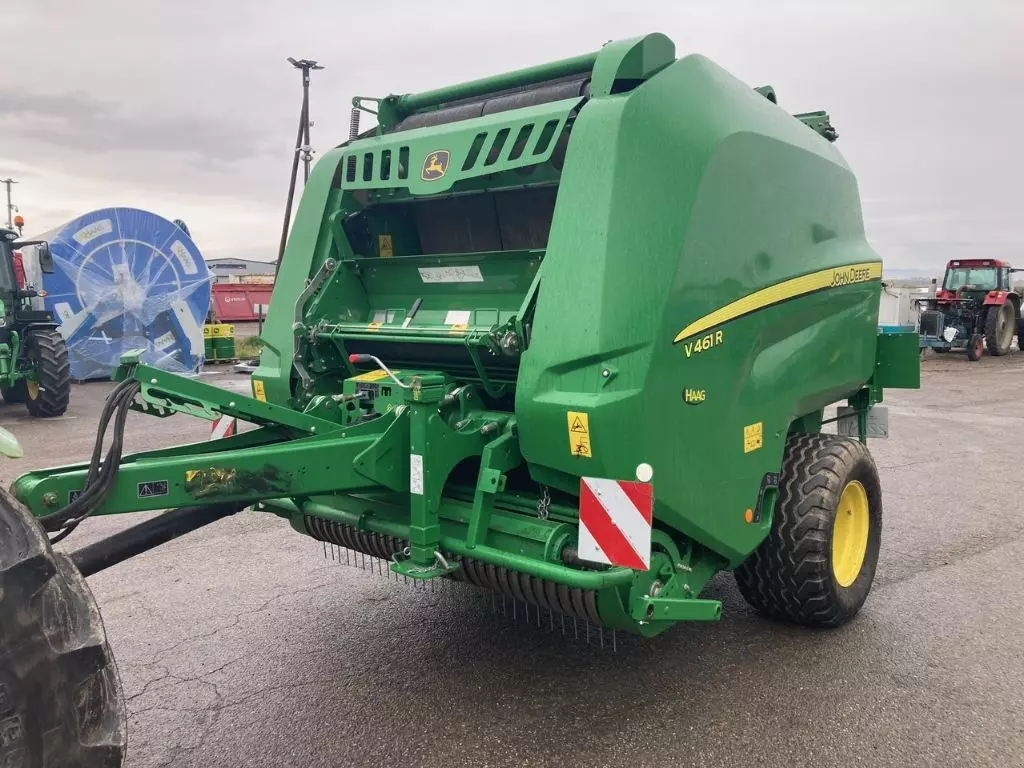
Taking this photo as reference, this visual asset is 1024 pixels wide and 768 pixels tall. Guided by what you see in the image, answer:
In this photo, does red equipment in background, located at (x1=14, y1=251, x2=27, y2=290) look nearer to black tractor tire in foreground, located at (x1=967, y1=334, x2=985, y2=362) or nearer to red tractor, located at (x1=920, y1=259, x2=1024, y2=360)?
red tractor, located at (x1=920, y1=259, x2=1024, y2=360)

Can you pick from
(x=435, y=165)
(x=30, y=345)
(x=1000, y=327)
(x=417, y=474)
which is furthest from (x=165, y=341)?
(x=1000, y=327)

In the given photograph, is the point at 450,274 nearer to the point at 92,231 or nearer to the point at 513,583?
the point at 513,583

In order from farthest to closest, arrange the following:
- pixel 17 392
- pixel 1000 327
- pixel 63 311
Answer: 1. pixel 1000 327
2. pixel 63 311
3. pixel 17 392

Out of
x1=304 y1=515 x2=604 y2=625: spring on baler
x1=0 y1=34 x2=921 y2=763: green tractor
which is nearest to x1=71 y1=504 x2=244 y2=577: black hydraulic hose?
x1=0 y1=34 x2=921 y2=763: green tractor

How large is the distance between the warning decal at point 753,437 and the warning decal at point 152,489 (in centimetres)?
218

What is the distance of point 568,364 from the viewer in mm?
2842

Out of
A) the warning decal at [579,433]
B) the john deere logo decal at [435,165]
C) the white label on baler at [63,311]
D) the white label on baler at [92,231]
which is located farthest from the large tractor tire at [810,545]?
the white label on baler at [92,231]

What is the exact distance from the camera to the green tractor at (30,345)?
10820mm

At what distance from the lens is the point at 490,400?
3.57m

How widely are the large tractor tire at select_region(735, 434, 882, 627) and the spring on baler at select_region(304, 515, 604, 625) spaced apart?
1108 mm

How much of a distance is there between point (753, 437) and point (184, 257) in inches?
562

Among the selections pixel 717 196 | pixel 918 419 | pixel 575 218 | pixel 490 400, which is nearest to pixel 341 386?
pixel 490 400

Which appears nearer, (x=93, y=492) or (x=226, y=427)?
(x=93, y=492)

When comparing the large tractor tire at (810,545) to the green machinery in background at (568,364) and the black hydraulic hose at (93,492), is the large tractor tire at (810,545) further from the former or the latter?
the black hydraulic hose at (93,492)
